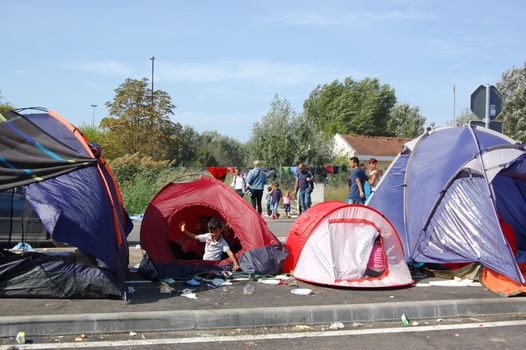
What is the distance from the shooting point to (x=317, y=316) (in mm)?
6129

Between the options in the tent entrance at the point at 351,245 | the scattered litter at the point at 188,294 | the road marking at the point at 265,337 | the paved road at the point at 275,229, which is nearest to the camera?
the road marking at the point at 265,337

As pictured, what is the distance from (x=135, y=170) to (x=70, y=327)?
51.6ft

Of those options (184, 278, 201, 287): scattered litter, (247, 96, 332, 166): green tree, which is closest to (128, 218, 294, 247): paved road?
(184, 278, 201, 287): scattered litter

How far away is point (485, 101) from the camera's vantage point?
34.1 feet

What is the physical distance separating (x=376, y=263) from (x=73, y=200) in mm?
4210

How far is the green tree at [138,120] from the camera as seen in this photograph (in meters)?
38.4

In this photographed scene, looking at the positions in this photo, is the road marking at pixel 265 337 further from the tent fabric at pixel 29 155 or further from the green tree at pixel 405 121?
the green tree at pixel 405 121

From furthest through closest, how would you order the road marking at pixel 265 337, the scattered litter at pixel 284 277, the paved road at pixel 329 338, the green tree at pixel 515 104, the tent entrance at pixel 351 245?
the green tree at pixel 515 104, the scattered litter at pixel 284 277, the tent entrance at pixel 351 245, the paved road at pixel 329 338, the road marking at pixel 265 337

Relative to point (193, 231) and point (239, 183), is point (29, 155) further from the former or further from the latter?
point (239, 183)

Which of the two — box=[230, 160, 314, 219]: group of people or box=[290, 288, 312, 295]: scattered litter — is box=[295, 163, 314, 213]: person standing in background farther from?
box=[290, 288, 312, 295]: scattered litter

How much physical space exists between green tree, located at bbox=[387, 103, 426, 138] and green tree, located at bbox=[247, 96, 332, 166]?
3332cm

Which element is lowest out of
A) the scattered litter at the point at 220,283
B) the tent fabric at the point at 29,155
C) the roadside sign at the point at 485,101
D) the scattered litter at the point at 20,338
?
the scattered litter at the point at 20,338

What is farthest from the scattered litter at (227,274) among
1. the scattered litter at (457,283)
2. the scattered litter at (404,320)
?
the scattered litter at (457,283)

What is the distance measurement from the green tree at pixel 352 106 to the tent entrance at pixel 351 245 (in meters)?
51.7
